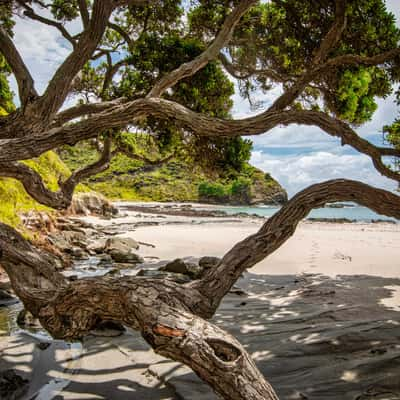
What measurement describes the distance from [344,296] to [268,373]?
3.37 m

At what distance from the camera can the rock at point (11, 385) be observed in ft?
10.3

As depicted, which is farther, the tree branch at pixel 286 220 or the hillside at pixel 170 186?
the hillside at pixel 170 186

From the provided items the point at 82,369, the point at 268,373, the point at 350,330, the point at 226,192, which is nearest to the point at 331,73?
the point at 350,330

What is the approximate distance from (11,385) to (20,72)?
178 inches

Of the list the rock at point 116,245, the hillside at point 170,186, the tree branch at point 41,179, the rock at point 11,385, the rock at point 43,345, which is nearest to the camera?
the rock at point 11,385

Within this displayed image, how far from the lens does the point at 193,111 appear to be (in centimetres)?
404

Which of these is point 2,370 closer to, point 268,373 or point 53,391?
point 53,391

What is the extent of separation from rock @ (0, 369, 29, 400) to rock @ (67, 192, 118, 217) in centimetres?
1865

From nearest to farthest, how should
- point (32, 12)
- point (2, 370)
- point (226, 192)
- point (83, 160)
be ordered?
point (2, 370) → point (32, 12) → point (226, 192) → point (83, 160)

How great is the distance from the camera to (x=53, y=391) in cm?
328

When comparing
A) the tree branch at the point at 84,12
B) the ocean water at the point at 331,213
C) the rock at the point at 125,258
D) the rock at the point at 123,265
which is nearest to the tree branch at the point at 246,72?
the tree branch at the point at 84,12

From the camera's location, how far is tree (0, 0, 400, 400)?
2377 millimetres

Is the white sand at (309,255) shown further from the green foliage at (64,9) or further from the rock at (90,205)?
the rock at (90,205)

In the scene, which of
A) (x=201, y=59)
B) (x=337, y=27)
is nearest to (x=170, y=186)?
(x=201, y=59)
